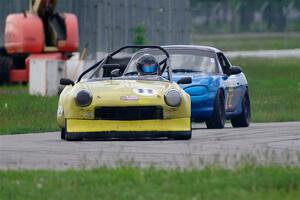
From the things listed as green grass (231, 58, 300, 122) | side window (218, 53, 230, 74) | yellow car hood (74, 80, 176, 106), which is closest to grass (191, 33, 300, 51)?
green grass (231, 58, 300, 122)

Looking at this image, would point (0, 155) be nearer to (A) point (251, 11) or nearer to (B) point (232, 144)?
(B) point (232, 144)

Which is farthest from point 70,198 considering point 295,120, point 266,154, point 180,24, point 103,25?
point 180,24

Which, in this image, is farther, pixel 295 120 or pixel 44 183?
pixel 295 120

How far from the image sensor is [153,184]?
11.3 m

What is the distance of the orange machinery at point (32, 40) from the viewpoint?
40.6 metres

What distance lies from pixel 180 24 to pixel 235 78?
28.1m

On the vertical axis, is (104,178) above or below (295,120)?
above

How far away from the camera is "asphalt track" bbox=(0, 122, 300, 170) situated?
1340 centimetres

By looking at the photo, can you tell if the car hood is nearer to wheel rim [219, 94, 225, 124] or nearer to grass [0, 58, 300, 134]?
grass [0, 58, 300, 134]

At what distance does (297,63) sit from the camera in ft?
186

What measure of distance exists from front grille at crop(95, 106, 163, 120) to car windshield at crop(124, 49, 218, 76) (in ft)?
14.6

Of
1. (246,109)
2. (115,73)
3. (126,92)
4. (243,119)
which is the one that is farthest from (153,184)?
(246,109)

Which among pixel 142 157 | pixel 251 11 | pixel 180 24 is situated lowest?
pixel 251 11

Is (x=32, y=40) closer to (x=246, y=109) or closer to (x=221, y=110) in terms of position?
(x=246, y=109)
